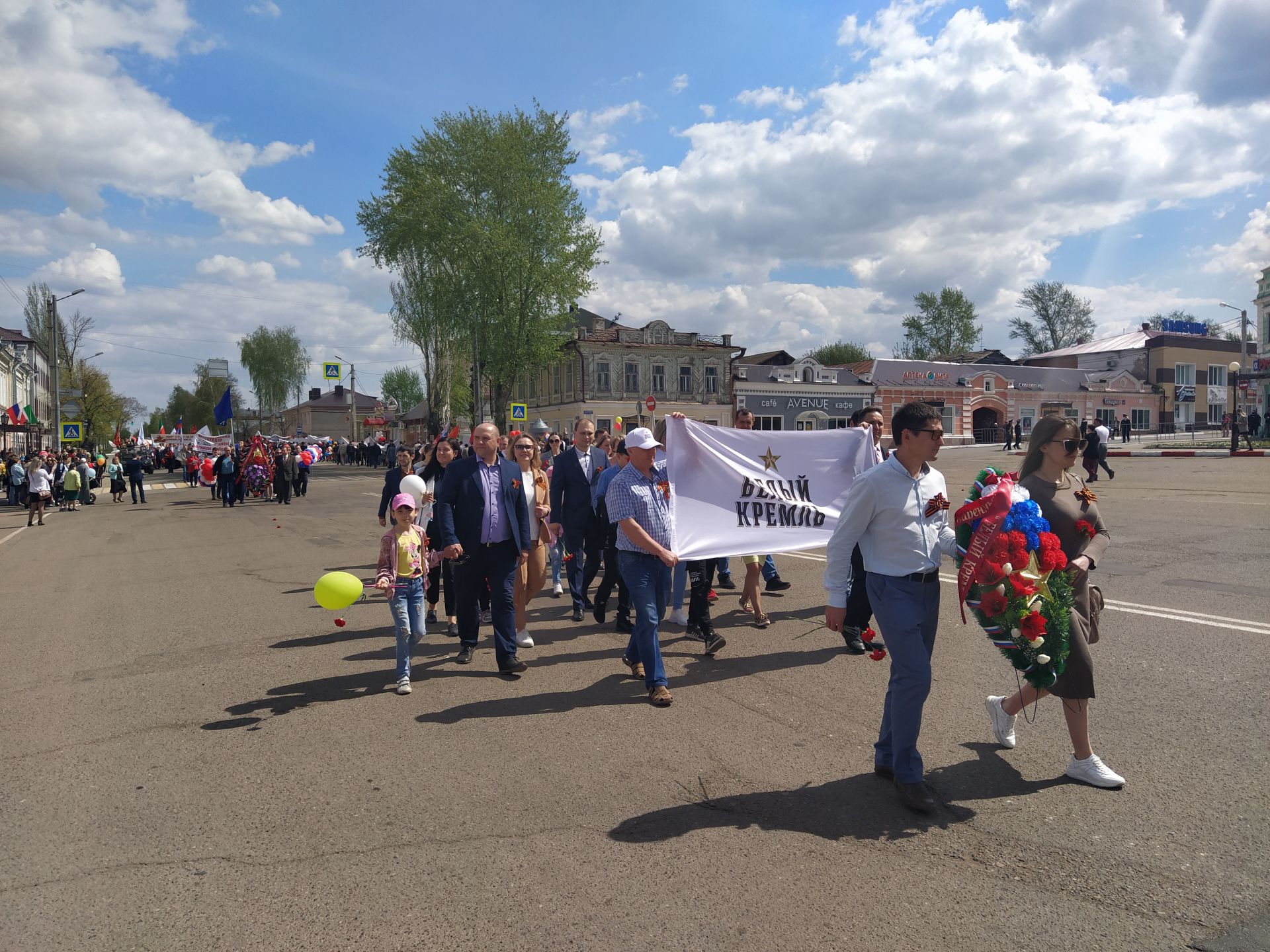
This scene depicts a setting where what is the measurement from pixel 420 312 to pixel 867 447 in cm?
4359

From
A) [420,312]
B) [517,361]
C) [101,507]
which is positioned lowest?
[101,507]

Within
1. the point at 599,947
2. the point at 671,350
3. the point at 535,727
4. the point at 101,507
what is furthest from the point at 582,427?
the point at 671,350

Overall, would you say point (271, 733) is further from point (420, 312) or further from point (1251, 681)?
point (420, 312)

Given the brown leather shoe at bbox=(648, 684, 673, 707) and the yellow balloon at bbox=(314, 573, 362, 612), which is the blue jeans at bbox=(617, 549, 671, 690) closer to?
the brown leather shoe at bbox=(648, 684, 673, 707)

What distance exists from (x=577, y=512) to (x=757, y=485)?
6.78 feet

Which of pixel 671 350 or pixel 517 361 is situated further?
pixel 671 350

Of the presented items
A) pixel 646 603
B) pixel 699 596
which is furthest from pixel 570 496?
pixel 646 603

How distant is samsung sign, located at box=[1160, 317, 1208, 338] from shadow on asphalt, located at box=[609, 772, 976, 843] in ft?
269

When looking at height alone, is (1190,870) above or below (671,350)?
below

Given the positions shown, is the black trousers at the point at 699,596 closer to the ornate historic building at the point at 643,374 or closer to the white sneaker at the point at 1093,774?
the white sneaker at the point at 1093,774

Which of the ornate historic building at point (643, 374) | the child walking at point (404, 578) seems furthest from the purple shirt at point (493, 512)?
the ornate historic building at point (643, 374)

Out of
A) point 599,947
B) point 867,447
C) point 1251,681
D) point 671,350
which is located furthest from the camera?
point 671,350

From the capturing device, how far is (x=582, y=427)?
8.92 metres

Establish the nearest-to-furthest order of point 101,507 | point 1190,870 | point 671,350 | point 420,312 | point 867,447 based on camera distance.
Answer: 1. point 1190,870
2. point 867,447
3. point 101,507
4. point 420,312
5. point 671,350
